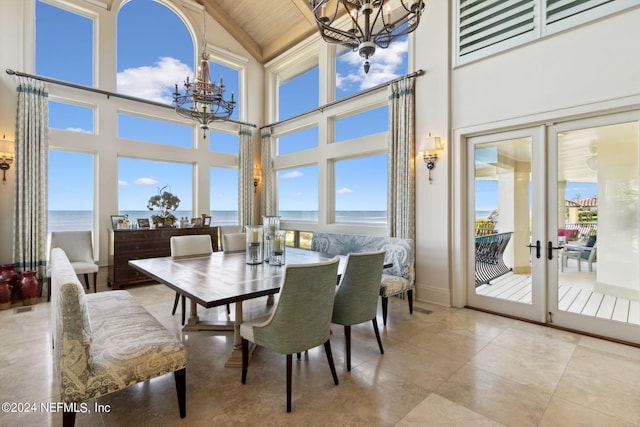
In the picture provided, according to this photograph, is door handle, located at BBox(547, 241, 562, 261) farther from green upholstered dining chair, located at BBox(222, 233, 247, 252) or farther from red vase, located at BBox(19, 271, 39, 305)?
red vase, located at BBox(19, 271, 39, 305)

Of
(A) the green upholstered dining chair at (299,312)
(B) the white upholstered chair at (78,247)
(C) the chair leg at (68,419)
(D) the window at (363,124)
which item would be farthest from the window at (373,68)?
(B) the white upholstered chair at (78,247)

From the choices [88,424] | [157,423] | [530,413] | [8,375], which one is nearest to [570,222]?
[530,413]

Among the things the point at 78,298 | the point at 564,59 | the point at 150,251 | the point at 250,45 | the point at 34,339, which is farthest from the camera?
the point at 250,45

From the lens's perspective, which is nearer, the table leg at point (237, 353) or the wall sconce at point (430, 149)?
the table leg at point (237, 353)

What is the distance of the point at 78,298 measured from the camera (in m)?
1.58

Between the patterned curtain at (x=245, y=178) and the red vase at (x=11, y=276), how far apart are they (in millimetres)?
3679

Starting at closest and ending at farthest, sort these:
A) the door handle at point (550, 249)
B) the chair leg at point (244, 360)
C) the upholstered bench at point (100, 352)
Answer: the upholstered bench at point (100, 352)
the chair leg at point (244, 360)
the door handle at point (550, 249)

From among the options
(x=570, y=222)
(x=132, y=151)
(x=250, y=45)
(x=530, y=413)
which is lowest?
(x=530, y=413)

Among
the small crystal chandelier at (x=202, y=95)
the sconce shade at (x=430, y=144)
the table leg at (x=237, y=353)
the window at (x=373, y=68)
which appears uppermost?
the window at (x=373, y=68)

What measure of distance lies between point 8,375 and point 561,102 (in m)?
5.62

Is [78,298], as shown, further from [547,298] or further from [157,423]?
[547,298]

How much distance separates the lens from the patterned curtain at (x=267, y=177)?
7.06 m

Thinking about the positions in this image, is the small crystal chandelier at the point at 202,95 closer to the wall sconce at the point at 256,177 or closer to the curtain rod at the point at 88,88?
the curtain rod at the point at 88,88

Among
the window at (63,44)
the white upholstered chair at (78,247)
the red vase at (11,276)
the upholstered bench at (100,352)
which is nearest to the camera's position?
the upholstered bench at (100,352)
